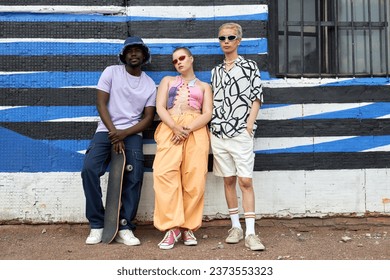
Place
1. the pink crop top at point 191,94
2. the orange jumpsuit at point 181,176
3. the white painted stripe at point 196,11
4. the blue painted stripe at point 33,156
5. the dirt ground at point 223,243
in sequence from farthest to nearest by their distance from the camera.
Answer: the white painted stripe at point 196,11 < the blue painted stripe at point 33,156 < the pink crop top at point 191,94 < the orange jumpsuit at point 181,176 < the dirt ground at point 223,243

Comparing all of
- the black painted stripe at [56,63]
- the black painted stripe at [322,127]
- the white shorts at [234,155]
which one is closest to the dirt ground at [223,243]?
the white shorts at [234,155]

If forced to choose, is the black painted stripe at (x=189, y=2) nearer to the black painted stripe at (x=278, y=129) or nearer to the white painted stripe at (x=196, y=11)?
the white painted stripe at (x=196, y=11)

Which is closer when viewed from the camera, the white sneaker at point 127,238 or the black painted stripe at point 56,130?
the white sneaker at point 127,238

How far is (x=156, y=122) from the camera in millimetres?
4980

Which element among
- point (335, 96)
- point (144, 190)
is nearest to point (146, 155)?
point (144, 190)

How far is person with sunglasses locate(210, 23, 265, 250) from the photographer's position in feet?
14.6

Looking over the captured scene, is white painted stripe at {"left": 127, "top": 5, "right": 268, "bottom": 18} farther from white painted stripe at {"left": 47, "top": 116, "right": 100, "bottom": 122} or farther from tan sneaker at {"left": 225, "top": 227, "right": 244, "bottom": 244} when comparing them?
tan sneaker at {"left": 225, "top": 227, "right": 244, "bottom": 244}

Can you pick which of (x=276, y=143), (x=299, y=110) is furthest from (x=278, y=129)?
(x=299, y=110)

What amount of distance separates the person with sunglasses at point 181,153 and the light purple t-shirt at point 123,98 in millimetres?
185

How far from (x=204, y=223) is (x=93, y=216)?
1.15 metres

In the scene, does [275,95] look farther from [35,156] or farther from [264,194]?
[35,156]

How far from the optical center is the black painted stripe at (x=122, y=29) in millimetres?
4980

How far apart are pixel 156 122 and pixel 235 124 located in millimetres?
915

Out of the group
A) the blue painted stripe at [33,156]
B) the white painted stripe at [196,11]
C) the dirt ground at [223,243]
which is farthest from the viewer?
the white painted stripe at [196,11]
